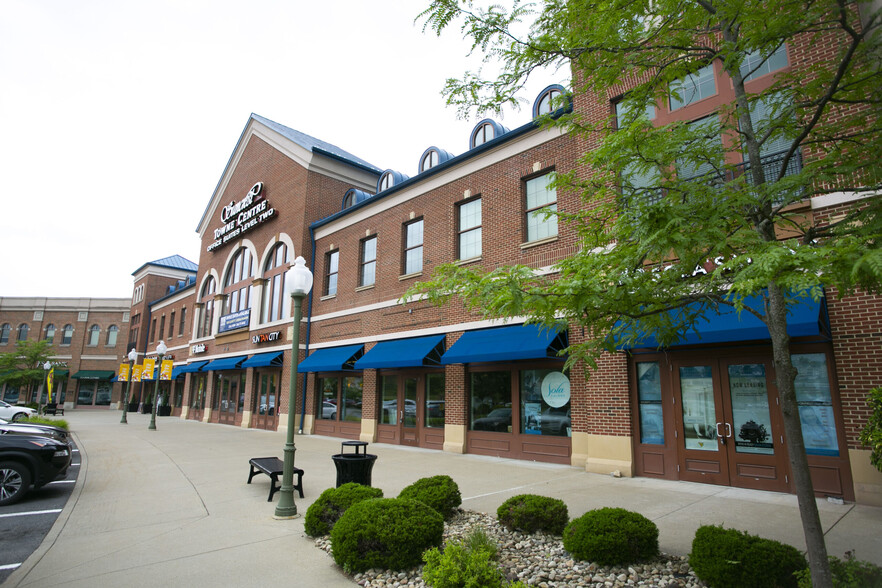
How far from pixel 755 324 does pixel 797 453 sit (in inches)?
201

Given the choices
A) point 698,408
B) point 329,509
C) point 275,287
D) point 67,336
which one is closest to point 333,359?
point 275,287

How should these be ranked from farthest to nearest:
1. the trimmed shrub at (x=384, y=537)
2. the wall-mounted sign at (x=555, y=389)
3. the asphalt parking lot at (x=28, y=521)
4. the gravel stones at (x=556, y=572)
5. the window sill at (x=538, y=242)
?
the window sill at (x=538, y=242) → the wall-mounted sign at (x=555, y=389) → the asphalt parking lot at (x=28, y=521) → the trimmed shrub at (x=384, y=537) → the gravel stones at (x=556, y=572)

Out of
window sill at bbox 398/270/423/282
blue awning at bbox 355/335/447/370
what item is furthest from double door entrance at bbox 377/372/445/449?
window sill at bbox 398/270/423/282

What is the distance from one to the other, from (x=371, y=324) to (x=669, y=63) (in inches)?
550

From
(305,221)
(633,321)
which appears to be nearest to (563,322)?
(633,321)

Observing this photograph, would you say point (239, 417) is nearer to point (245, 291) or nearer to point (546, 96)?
point (245, 291)

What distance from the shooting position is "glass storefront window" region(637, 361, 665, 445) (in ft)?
33.2

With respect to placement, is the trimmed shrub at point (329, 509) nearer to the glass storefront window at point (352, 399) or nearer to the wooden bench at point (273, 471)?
the wooden bench at point (273, 471)

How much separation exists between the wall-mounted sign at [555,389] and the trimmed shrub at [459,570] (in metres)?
7.65

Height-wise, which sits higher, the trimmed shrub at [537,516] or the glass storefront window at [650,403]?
the glass storefront window at [650,403]

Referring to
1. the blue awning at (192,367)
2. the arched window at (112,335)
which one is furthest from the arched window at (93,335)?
the blue awning at (192,367)

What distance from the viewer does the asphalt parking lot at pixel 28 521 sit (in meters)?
5.79

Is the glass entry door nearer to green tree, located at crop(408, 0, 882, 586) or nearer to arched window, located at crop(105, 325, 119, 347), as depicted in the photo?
green tree, located at crop(408, 0, 882, 586)

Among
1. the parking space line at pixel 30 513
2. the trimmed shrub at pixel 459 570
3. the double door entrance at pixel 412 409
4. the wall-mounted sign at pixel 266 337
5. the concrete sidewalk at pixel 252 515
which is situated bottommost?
the parking space line at pixel 30 513
